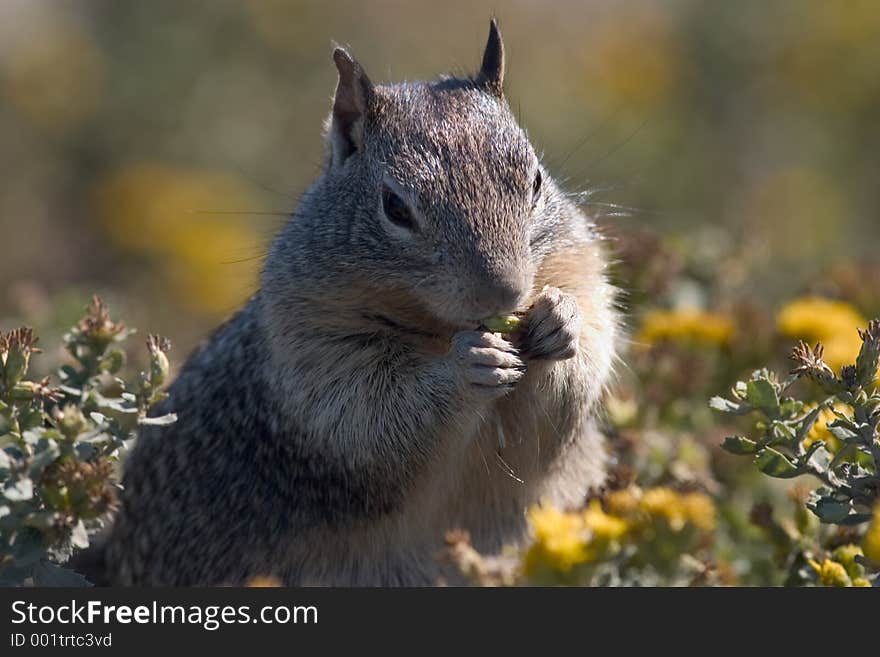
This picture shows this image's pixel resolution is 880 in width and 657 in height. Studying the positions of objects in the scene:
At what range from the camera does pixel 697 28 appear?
13867 millimetres

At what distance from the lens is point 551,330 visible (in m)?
4.53

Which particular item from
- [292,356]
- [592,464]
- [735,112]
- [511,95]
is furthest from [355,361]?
[735,112]

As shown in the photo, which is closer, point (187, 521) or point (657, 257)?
point (187, 521)

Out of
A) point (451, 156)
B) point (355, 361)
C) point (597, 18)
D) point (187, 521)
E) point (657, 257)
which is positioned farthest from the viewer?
point (597, 18)

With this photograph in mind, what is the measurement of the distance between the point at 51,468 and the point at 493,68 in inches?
102

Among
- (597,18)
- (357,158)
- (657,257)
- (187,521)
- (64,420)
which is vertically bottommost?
(64,420)

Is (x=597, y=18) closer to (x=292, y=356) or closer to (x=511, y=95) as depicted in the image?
(x=511, y=95)

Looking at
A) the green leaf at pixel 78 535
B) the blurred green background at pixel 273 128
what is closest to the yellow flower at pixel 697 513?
the green leaf at pixel 78 535

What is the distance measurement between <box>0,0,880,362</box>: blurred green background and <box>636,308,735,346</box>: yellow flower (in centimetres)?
597

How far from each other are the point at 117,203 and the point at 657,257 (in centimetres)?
802

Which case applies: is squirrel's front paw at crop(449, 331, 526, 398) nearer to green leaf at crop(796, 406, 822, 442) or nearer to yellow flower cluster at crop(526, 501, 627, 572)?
yellow flower cluster at crop(526, 501, 627, 572)

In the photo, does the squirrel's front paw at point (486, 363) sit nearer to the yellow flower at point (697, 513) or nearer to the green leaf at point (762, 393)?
the yellow flower at point (697, 513)

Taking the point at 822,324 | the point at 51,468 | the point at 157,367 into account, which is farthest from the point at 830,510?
the point at 51,468

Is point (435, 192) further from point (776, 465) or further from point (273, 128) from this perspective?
point (273, 128)
